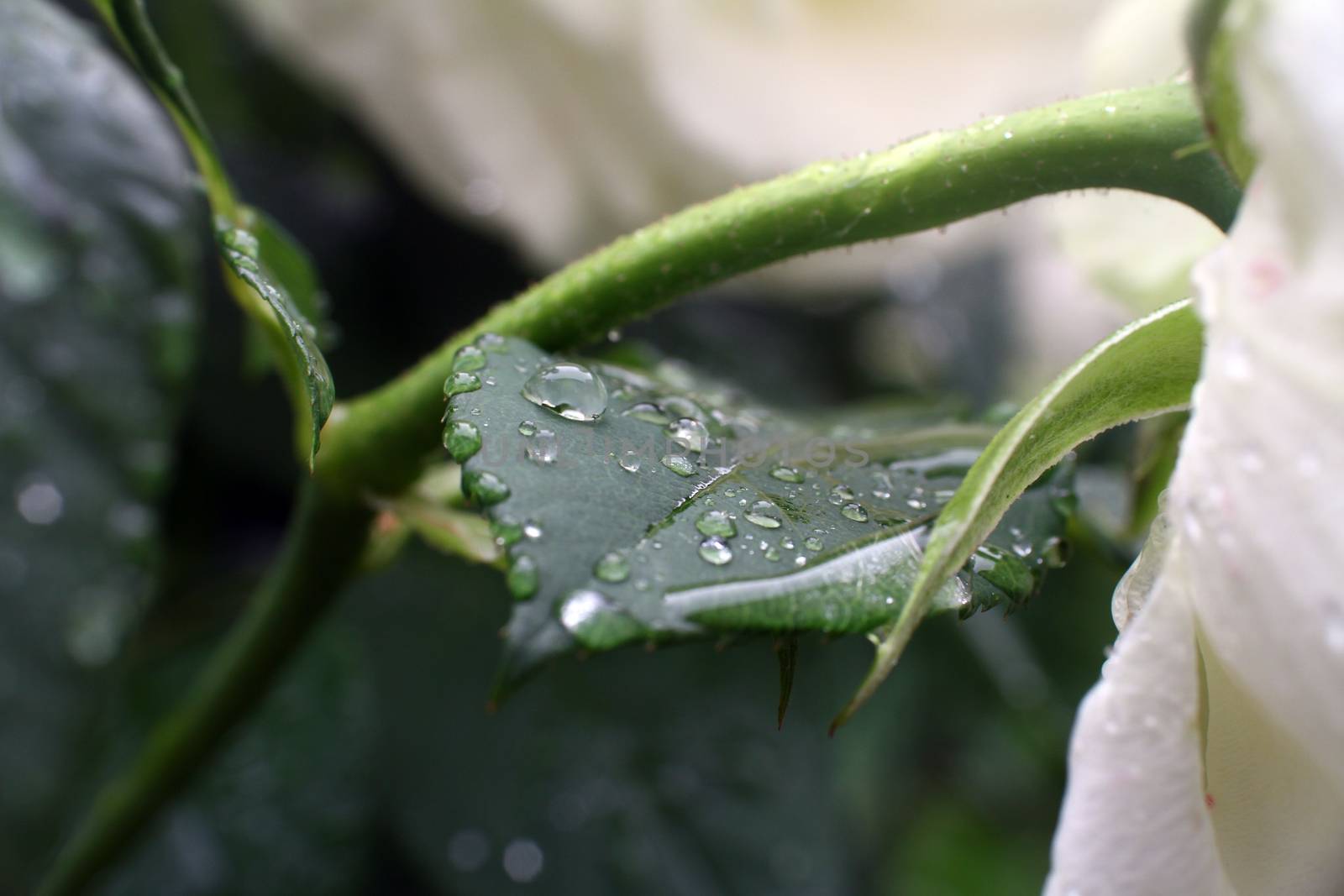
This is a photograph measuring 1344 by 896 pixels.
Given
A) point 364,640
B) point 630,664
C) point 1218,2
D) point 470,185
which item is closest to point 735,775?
A: point 630,664

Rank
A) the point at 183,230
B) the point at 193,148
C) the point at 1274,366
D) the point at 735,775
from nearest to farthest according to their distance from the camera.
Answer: the point at 1274,366 → the point at 193,148 → the point at 183,230 → the point at 735,775

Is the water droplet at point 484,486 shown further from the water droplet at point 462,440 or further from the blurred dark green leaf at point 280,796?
the blurred dark green leaf at point 280,796

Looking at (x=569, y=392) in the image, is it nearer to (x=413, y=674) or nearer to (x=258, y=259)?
(x=258, y=259)

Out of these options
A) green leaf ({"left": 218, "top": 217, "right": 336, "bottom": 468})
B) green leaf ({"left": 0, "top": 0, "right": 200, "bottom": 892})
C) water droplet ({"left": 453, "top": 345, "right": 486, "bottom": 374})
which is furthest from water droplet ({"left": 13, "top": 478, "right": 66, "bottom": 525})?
water droplet ({"left": 453, "top": 345, "right": 486, "bottom": 374})

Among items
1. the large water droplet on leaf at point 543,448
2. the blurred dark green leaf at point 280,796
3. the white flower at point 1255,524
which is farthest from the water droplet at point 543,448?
the blurred dark green leaf at point 280,796

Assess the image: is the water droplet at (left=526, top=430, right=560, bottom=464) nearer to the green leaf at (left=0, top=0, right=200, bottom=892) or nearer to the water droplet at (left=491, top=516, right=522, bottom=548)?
the water droplet at (left=491, top=516, right=522, bottom=548)

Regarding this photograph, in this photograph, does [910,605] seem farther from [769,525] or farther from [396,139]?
[396,139]

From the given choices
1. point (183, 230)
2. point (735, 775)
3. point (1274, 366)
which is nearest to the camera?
point (1274, 366)
